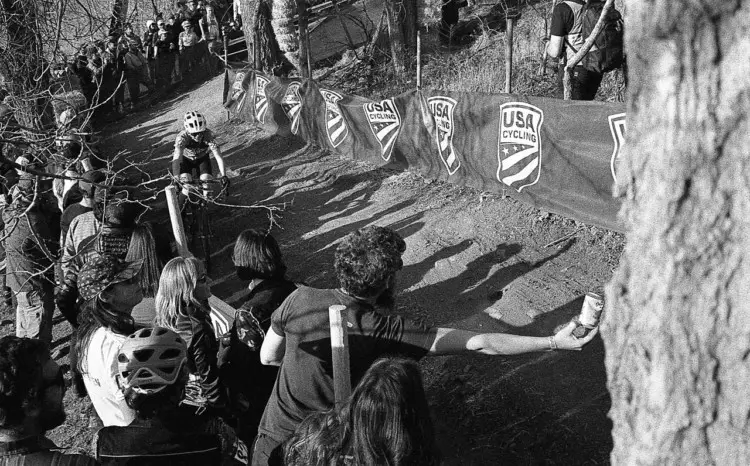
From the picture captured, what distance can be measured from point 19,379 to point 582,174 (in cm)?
578

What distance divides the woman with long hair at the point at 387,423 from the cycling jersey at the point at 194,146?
6.47m

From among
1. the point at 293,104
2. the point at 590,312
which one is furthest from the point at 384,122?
the point at 590,312

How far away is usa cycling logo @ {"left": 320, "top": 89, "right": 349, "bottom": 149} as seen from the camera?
1148 cm

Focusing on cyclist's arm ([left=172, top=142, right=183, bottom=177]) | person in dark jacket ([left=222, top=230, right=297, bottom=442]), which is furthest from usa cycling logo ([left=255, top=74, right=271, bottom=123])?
person in dark jacket ([left=222, top=230, right=297, bottom=442])

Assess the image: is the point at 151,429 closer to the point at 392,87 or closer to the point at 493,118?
the point at 493,118

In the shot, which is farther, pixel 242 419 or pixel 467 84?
pixel 467 84

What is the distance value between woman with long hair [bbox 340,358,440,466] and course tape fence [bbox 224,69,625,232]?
287cm

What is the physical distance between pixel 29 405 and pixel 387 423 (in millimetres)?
1499

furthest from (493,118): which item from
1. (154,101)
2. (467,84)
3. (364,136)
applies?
(154,101)

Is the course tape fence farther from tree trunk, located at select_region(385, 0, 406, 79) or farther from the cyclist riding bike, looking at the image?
tree trunk, located at select_region(385, 0, 406, 79)

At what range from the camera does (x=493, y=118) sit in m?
8.05

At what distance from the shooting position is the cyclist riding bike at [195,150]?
805cm

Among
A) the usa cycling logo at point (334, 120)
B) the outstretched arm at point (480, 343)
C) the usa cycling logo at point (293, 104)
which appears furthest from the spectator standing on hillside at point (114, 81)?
the outstretched arm at point (480, 343)

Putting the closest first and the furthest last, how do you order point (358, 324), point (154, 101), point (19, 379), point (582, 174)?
point (19, 379) → point (358, 324) → point (582, 174) → point (154, 101)
